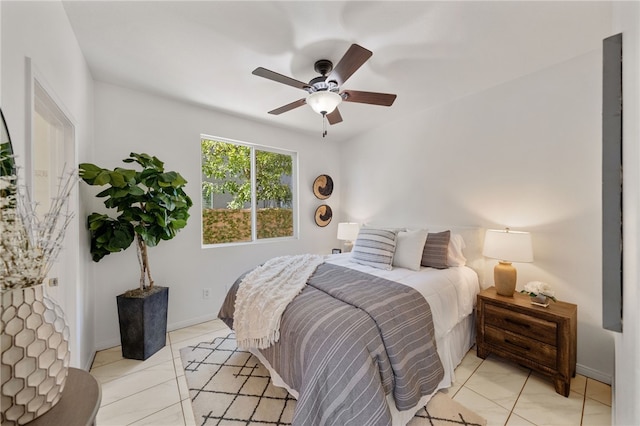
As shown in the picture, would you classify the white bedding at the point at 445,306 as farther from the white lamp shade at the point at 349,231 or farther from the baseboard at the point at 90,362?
the baseboard at the point at 90,362

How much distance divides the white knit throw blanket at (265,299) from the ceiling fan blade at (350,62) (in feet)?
5.24

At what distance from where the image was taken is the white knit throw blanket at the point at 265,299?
1792mm

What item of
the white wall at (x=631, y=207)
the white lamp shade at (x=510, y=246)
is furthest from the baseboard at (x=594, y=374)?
the white wall at (x=631, y=207)

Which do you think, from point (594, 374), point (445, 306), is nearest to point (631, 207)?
point (445, 306)

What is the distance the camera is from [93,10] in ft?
5.32

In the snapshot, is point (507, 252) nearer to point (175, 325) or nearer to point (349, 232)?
point (349, 232)

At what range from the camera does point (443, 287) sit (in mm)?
2123

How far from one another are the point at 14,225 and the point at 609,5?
3004 mm

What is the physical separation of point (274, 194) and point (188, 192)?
1.24 meters

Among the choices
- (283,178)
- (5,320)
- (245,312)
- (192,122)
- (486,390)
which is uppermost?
(192,122)

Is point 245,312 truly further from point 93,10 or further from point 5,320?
point 93,10

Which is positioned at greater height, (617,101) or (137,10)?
(137,10)

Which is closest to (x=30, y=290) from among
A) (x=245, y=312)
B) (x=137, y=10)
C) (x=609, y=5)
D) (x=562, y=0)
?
(x=245, y=312)

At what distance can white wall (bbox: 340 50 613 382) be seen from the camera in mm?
2039
